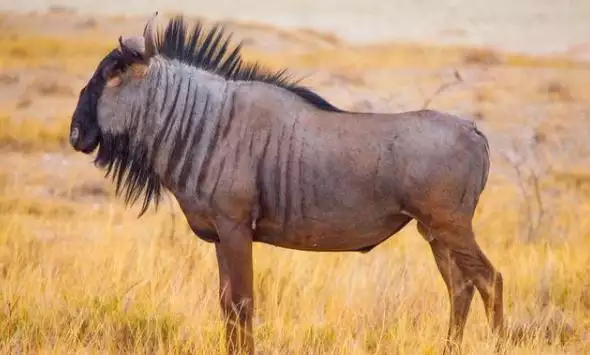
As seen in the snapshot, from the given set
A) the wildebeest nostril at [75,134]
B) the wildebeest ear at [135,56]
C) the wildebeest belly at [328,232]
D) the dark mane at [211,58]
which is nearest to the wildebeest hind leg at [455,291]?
the wildebeest belly at [328,232]

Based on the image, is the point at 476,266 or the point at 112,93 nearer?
the point at 112,93

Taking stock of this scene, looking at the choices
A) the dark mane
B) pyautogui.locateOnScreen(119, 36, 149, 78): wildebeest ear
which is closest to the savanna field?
the dark mane

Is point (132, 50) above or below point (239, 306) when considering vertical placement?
above

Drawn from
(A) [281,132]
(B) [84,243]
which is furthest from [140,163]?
(B) [84,243]

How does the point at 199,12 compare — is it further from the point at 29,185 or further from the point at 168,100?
the point at 168,100

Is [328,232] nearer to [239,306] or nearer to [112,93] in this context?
[239,306]

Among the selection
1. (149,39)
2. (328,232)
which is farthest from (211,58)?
(328,232)

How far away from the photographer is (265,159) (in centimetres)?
372

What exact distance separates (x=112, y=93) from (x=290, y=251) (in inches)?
81.7

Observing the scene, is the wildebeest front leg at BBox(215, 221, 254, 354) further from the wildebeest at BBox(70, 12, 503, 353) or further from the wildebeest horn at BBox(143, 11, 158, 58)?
the wildebeest horn at BBox(143, 11, 158, 58)

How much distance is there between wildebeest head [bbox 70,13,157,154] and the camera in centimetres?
375

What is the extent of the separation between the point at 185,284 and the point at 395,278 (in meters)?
1.11

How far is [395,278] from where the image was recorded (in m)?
5.17

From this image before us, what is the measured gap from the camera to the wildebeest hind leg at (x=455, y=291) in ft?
13.0
